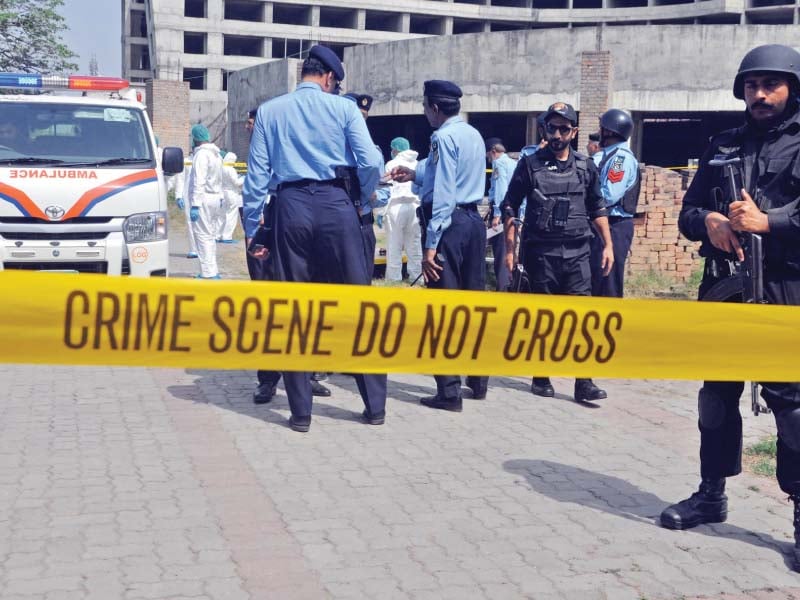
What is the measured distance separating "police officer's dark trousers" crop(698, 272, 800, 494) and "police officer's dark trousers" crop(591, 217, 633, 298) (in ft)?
10.4

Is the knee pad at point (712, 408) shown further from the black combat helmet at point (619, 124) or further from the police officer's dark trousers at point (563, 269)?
the black combat helmet at point (619, 124)

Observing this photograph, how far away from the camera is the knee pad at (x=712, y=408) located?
184 inches

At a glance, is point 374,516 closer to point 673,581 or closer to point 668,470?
point 673,581

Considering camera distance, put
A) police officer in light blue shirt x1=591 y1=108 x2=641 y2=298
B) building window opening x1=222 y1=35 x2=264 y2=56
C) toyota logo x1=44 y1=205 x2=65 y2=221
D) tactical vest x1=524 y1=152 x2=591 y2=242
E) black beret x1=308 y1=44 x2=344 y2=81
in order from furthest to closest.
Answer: building window opening x1=222 y1=35 x2=264 y2=56 → toyota logo x1=44 y1=205 x2=65 y2=221 → police officer in light blue shirt x1=591 y1=108 x2=641 y2=298 → tactical vest x1=524 y1=152 x2=591 y2=242 → black beret x1=308 y1=44 x2=344 y2=81

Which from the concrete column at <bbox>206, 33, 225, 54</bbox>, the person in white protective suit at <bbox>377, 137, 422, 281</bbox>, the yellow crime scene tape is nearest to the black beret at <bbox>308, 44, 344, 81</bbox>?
the yellow crime scene tape

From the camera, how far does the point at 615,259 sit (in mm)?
8273

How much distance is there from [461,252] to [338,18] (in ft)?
229

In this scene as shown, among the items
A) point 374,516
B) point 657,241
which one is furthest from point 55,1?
point 374,516

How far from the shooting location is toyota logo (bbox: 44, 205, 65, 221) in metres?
8.70

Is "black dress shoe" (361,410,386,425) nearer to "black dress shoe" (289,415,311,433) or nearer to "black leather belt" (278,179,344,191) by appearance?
"black dress shoe" (289,415,311,433)

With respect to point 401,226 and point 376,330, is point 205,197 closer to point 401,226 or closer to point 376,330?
point 401,226

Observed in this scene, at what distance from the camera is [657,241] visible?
45.1 feet

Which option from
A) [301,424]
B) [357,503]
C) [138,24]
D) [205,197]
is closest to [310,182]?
[301,424]

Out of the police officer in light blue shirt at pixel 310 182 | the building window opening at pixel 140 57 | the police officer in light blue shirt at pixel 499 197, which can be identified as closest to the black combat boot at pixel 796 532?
the police officer in light blue shirt at pixel 310 182
